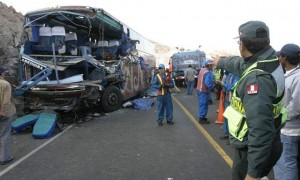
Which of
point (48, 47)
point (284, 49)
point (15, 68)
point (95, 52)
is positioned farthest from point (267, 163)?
point (15, 68)

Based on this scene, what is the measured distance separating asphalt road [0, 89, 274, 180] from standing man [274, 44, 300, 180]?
1532 millimetres

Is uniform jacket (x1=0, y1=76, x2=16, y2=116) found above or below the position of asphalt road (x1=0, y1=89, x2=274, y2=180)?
above

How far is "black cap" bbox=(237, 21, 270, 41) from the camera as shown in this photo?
2.55 metres

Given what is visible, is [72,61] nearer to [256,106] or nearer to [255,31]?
[255,31]

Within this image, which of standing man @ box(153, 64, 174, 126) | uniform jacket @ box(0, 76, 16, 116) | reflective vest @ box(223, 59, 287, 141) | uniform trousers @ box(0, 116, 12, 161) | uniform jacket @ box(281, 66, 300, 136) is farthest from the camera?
standing man @ box(153, 64, 174, 126)

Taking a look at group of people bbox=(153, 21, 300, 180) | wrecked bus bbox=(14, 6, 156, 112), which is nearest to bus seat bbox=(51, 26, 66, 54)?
wrecked bus bbox=(14, 6, 156, 112)

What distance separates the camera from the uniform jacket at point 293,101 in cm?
380

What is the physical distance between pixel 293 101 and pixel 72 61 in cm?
924

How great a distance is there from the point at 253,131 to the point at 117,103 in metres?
11.4

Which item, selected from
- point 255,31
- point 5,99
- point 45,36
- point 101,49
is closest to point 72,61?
point 45,36

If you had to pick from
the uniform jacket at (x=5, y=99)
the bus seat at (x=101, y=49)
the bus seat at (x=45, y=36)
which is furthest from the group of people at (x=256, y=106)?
the bus seat at (x=101, y=49)

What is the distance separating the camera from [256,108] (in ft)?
7.72

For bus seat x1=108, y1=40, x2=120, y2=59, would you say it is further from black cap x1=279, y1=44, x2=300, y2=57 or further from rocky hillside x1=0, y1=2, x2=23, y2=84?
black cap x1=279, y1=44, x2=300, y2=57

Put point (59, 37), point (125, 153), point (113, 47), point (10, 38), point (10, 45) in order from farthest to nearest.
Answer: point (10, 38) < point (10, 45) < point (113, 47) < point (59, 37) < point (125, 153)
